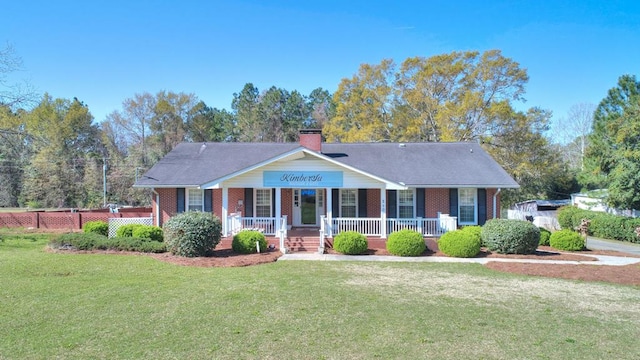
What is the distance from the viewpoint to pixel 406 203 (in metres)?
19.1

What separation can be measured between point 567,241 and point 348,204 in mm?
9353

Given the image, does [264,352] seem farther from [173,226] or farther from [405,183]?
[405,183]

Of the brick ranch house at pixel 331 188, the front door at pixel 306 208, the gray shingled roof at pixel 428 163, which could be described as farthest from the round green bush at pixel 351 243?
the front door at pixel 306 208

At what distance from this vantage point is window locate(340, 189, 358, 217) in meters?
19.6

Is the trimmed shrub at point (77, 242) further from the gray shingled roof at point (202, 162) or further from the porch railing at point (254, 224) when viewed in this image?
the porch railing at point (254, 224)

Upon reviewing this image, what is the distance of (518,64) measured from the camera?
33.3 metres

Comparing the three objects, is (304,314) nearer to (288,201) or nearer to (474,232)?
(474,232)

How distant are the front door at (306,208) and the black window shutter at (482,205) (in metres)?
7.30

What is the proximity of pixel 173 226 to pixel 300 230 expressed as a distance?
6.17m

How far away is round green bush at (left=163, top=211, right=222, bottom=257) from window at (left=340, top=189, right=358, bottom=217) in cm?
665

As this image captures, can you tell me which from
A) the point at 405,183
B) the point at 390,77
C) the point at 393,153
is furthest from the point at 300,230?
the point at 390,77

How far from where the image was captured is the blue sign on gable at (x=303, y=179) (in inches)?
685

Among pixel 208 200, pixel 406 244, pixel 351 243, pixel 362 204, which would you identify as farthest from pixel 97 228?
pixel 406 244

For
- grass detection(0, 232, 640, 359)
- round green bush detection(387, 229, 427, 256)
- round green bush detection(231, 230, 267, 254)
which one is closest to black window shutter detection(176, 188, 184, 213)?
round green bush detection(231, 230, 267, 254)
